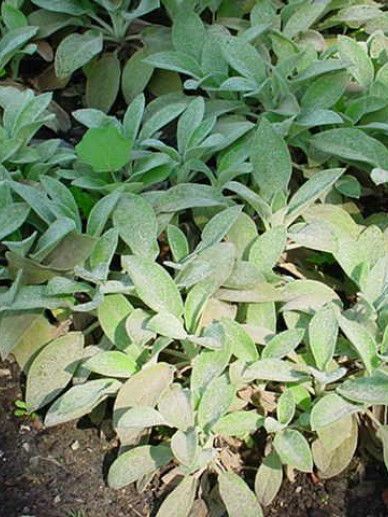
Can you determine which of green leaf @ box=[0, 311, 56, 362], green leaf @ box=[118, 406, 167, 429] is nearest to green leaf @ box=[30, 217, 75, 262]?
green leaf @ box=[0, 311, 56, 362]

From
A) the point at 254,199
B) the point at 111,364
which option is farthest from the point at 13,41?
the point at 111,364

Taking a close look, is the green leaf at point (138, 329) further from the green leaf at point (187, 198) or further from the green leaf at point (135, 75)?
the green leaf at point (135, 75)

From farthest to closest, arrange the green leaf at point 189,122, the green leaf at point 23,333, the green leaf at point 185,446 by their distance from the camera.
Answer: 1. the green leaf at point 189,122
2. the green leaf at point 23,333
3. the green leaf at point 185,446

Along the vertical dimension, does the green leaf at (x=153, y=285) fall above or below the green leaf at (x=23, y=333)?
above

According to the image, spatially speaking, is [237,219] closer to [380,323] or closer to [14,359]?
[380,323]

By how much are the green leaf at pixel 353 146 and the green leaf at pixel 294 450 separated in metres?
0.60

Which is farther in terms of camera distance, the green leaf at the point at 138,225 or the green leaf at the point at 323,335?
the green leaf at the point at 138,225

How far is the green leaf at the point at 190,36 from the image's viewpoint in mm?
2119

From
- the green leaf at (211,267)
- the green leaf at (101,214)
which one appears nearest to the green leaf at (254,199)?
the green leaf at (211,267)

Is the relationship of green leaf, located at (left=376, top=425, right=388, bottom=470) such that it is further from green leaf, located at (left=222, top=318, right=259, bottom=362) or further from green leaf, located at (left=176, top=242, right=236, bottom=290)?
green leaf, located at (left=176, top=242, right=236, bottom=290)

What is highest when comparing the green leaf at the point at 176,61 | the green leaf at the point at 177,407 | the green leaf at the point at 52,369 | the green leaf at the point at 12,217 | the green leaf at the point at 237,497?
the green leaf at the point at 176,61

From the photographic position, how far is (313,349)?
156 cm

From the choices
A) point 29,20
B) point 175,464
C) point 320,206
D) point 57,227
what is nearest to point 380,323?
point 320,206

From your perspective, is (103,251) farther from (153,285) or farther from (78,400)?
(78,400)
